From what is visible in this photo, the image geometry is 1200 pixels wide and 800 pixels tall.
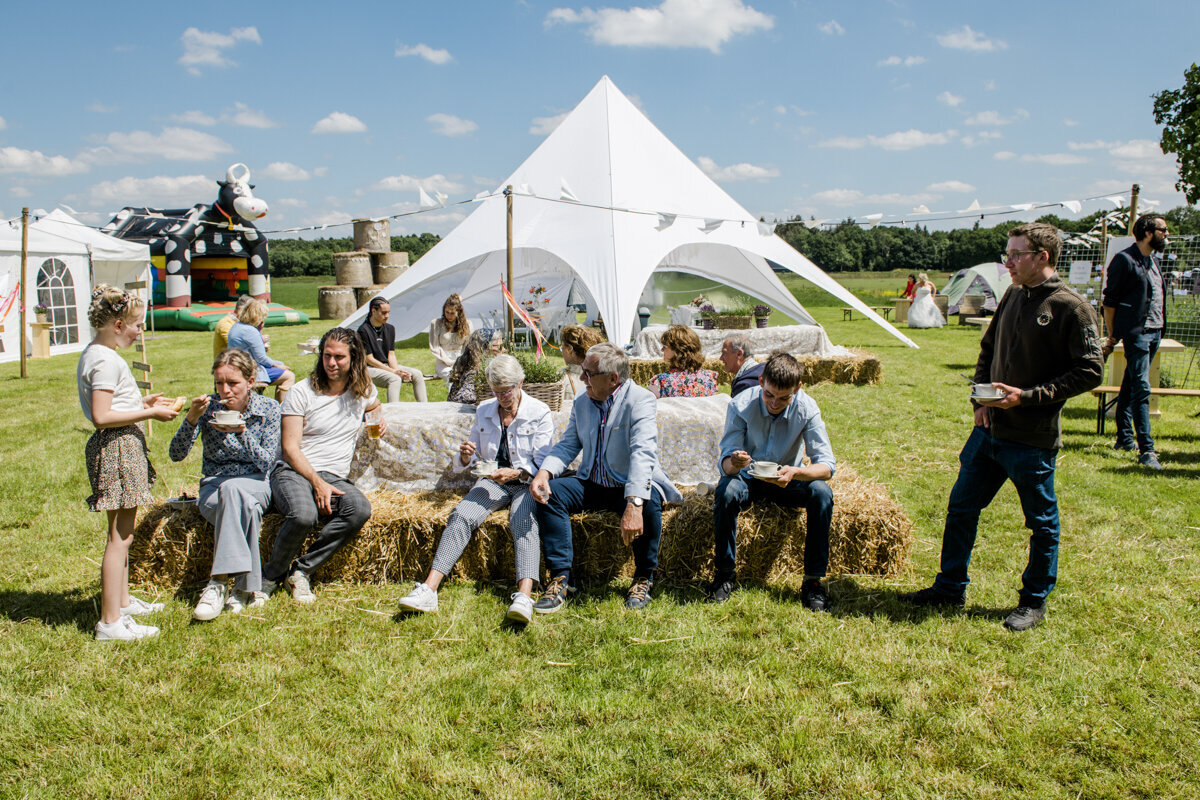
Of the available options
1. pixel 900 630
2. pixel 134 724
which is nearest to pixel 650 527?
pixel 900 630

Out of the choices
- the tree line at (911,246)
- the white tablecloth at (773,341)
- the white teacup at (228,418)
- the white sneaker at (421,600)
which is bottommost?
the white sneaker at (421,600)

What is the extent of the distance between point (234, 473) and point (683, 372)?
2800mm

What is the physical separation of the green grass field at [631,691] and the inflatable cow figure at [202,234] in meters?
14.6

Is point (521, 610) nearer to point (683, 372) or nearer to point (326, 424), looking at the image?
point (326, 424)

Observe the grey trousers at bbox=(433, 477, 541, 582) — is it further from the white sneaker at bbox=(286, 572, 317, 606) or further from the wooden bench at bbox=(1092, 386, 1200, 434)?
the wooden bench at bbox=(1092, 386, 1200, 434)

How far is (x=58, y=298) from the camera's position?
41.3ft

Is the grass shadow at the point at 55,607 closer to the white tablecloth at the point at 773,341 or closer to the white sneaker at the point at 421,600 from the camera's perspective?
the white sneaker at the point at 421,600

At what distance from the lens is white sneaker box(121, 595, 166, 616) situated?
3.07 m

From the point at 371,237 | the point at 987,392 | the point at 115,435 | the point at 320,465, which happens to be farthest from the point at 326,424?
the point at 371,237

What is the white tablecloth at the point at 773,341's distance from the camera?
952 cm

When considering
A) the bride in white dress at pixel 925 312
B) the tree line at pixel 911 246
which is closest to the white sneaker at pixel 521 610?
the bride in white dress at pixel 925 312

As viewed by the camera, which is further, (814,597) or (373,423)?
(373,423)

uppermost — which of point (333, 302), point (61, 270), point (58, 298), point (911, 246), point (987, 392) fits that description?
point (911, 246)

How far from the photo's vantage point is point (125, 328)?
289 centimetres
